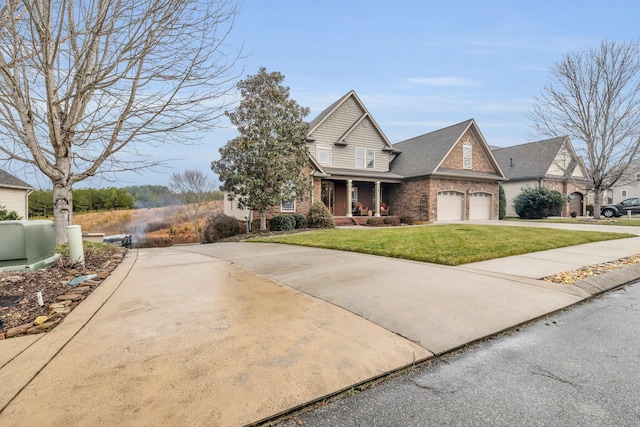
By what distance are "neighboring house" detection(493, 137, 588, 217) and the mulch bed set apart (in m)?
29.9

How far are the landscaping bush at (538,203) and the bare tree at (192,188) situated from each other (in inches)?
1012

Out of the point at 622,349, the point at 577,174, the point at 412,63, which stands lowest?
the point at 622,349

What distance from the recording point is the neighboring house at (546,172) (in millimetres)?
25242

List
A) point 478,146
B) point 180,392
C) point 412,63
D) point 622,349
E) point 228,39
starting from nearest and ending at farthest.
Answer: point 180,392 < point 622,349 < point 228,39 < point 412,63 < point 478,146

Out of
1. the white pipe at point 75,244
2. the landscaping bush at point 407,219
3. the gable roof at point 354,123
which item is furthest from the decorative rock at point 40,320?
the landscaping bush at point 407,219

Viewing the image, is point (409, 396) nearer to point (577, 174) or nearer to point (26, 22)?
point (26, 22)

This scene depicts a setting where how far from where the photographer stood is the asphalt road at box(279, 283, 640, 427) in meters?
1.84

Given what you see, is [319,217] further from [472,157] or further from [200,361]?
[200,361]

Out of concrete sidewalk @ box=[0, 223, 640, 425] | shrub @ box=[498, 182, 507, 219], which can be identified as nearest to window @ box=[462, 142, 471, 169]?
shrub @ box=[498, 182, 507, 219]

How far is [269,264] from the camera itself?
6633mm

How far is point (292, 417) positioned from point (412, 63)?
1942 cm

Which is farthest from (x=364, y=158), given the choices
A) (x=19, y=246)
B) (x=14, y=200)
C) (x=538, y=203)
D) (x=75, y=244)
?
(x=14, y=200)

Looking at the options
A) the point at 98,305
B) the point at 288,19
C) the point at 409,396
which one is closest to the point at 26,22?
the point at 98,305

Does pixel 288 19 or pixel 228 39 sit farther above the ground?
pixel 288 19
